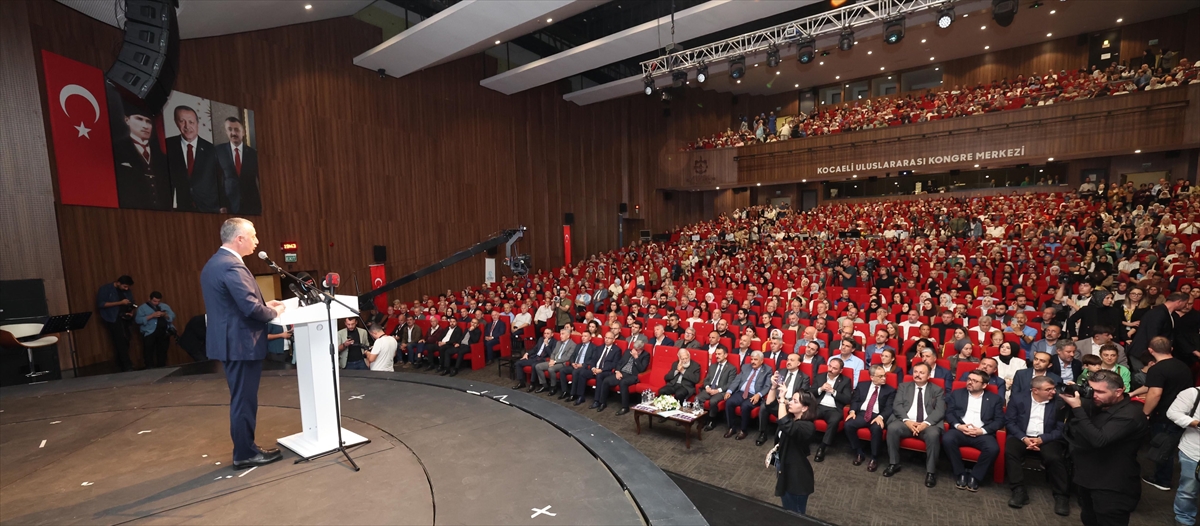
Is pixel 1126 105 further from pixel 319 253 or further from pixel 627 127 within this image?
pixel 319 253

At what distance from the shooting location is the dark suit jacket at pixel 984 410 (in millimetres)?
3982

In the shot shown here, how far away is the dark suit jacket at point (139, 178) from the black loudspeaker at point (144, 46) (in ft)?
6.87

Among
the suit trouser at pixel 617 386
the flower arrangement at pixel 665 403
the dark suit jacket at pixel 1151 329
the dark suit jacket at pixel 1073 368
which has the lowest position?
the suit trouser at pixel 617 386

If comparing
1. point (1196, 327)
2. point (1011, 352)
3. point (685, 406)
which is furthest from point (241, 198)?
point (1196, 327)

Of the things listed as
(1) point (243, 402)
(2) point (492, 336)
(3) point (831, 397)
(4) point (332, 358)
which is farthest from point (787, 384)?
(2) point (492, 336)

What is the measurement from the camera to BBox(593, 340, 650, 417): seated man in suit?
584 cm

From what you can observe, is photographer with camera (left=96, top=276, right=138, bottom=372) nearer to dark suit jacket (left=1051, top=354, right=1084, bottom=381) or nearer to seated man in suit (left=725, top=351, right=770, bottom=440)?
seated man in suit (left=725, top=351, right=770, bottom=440)

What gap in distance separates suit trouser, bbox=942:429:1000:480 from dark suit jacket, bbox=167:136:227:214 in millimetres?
10164

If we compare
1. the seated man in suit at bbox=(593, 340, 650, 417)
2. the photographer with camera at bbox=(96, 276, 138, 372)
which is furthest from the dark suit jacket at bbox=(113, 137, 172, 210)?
the seated man in suit at bbox=(593, 340, 650, 417)

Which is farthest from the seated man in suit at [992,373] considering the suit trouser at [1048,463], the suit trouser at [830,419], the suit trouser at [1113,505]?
the suit trouser at [1113,505]

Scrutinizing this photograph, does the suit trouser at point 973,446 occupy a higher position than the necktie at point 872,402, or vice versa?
the necktie at point 872,402

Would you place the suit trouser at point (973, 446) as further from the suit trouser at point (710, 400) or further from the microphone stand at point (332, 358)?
the microphone stand at point (332, 358)

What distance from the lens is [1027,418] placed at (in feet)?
12.7

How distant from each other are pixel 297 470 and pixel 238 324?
2.42 ft
